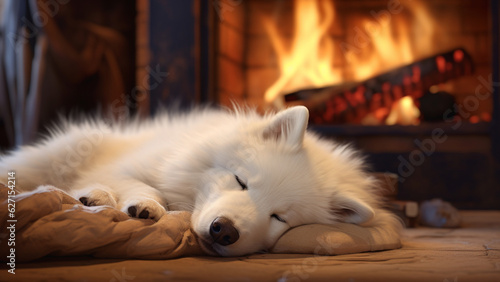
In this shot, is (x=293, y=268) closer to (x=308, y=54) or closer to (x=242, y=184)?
(x=242, y=184)

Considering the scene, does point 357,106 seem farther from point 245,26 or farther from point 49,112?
point 49,112

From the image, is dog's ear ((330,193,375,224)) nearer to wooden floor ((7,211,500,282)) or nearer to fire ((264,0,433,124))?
wooden floor ((7,211,500,282))

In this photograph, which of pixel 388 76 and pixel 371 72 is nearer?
pixel 388 76

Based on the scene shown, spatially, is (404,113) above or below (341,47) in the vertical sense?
below

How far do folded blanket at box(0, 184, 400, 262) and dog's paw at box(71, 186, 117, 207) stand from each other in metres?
0.11

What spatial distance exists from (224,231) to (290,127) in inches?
19.6

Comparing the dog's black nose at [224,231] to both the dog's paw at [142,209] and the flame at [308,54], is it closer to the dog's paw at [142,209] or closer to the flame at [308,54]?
the dog's paw at [142,209]

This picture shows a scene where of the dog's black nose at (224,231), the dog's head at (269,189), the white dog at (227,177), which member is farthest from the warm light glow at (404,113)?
the dog's black nose at (224,231)

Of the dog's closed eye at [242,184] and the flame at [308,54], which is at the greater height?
the flame at [308,54]

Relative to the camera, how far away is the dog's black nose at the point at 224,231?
1.66 m

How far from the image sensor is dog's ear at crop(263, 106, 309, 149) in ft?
6.18

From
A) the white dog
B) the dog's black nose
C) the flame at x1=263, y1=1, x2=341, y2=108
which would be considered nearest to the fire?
the flame at x1=263, y1=1, x2=341, y2=108

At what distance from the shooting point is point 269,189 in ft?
5.90

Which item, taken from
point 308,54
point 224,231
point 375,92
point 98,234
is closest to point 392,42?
point 375,92
